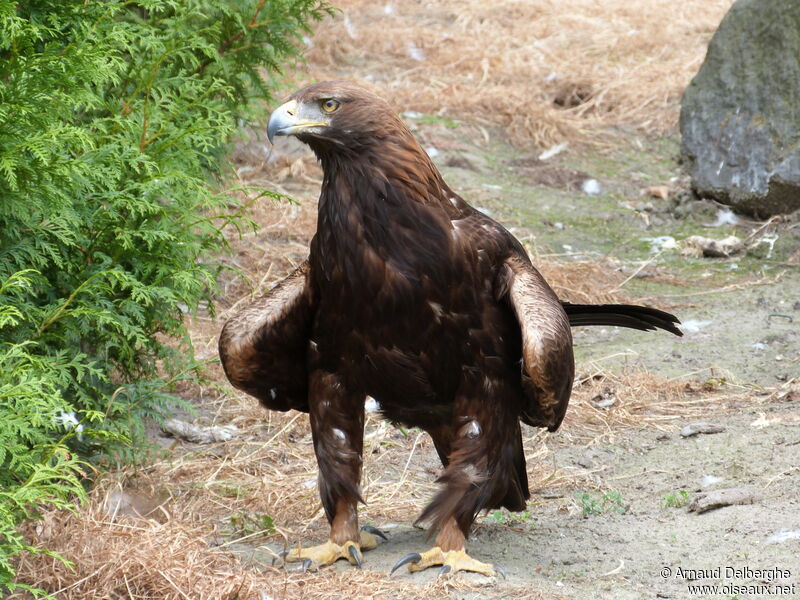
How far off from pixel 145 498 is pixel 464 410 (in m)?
1.56

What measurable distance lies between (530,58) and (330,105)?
9.79 m

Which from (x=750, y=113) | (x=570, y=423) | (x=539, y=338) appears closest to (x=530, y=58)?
(x=750, y=113)

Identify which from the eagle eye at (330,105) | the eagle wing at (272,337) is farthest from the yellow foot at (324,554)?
the eagle eye at (330,105)

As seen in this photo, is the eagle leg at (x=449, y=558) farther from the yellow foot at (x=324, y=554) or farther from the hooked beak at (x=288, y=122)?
the hooked beak at (x=288, y=122)

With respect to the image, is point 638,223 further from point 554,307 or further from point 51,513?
point 51,513

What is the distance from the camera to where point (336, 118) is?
3881 mm

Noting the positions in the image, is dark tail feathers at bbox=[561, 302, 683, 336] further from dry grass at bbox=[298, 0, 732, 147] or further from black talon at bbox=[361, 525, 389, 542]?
dry grass at bbox=[298, 0, 732, 147]

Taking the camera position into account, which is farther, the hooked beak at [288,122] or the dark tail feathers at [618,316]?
the dark tail feathers at [618,316]

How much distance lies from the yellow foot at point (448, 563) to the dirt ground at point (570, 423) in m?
0.05

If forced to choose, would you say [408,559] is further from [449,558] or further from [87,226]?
[87,226]

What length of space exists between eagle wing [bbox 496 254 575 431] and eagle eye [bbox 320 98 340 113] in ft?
2.73

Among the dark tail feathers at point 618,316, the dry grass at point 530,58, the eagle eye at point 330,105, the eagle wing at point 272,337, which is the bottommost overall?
the dry grass at point 530,58

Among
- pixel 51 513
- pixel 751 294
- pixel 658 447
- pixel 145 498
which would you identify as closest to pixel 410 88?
pixel 751 294

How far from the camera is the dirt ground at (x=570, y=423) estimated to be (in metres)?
3.88
